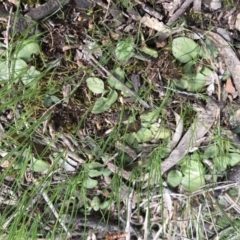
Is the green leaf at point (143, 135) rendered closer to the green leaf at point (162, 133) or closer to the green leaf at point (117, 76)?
the green leaf at point (162, 133)

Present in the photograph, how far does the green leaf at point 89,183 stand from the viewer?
4.29 feet

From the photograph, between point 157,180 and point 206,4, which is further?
point 157,180

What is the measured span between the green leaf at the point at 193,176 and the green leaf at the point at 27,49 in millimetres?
608

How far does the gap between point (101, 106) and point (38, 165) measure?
285 mm

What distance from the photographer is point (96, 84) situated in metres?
1.23

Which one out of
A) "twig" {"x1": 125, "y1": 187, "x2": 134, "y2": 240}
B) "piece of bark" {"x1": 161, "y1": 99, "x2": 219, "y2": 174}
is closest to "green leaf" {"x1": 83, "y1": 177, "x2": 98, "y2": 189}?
"twig" {"x1": 125, "y1": 187, "x2": 134, "y2": 240}

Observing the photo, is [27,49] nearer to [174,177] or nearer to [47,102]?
[47,102]

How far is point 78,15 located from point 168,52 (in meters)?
0.30

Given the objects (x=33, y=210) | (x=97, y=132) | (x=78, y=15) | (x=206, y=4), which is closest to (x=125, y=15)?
(x=78, y=15)

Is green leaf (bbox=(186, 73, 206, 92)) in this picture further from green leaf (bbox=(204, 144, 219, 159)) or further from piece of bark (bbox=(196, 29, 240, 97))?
green leaf (bbox=(204, 144, 219, 159))

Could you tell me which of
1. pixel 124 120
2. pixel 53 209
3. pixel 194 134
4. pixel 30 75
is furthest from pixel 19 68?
pixel 194 134

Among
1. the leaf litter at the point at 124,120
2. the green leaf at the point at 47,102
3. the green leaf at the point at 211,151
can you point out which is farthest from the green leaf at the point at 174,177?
the green leaf at the point at 47,102

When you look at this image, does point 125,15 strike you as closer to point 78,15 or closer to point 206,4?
point 78,15

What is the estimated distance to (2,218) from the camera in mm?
1306
